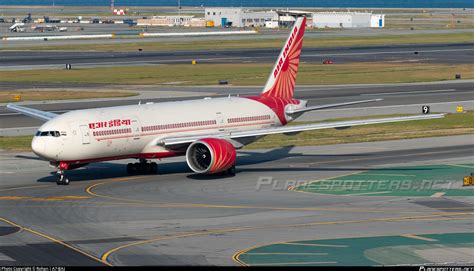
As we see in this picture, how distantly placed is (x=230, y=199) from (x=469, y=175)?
17.2 metres

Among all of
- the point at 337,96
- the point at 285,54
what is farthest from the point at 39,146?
the point at 337,96

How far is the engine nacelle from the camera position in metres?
62.8

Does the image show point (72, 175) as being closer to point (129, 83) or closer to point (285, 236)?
point (285, 236)

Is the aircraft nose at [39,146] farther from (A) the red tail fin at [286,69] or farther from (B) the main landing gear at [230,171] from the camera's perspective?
(A) the red tail fin at [286,69]

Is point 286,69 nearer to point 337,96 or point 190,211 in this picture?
point 190,211

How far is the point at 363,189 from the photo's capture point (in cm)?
→ 6031

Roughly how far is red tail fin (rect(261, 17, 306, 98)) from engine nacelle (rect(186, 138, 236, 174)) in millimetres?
11110

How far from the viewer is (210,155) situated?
63.3 metres

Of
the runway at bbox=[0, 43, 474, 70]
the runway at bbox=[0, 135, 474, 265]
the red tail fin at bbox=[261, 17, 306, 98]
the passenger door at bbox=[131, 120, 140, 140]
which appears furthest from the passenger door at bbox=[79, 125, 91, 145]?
the runway at bbox=[0, 43, 474, 70]
